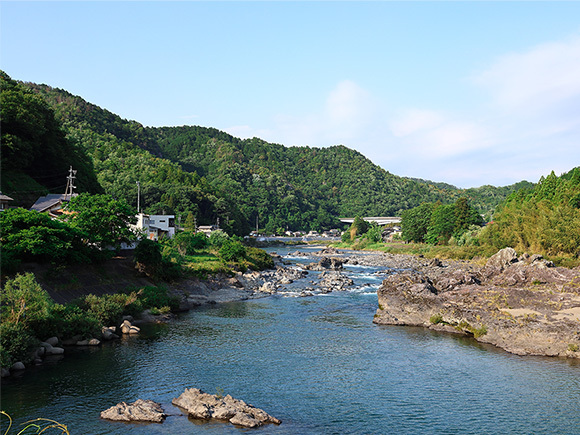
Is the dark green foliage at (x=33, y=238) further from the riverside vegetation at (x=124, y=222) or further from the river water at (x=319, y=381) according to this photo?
the river water at (x=319, y=381)

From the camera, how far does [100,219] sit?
50.0m

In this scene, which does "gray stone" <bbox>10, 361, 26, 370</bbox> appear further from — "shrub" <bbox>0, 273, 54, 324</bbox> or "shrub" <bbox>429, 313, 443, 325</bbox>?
"shrub" <bbox>429, 313, 443, 325</bbox>

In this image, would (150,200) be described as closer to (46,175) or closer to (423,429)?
(46,175)

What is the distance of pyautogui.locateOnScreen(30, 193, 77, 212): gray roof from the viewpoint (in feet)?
212

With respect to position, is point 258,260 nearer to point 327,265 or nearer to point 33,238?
point 327,265

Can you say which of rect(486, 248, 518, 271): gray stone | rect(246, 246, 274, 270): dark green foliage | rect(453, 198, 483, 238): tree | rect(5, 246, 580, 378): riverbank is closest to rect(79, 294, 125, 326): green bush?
rect(5, 246, 580, 378): riverbank

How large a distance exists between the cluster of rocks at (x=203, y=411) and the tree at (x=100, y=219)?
2969 centimetres

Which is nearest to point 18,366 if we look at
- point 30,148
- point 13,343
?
point 13,343

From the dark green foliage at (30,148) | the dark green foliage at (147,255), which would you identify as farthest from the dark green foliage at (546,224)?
the dark green foliage at (30,148)

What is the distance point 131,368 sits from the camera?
3088cm

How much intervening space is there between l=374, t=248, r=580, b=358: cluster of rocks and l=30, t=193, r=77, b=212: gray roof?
48.9 m

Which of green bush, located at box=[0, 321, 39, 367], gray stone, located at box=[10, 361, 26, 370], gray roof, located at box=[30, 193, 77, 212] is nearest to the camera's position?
green bush, located at box=[0, 321, 39, 367]

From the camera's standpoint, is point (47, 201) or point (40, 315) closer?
point (40, 315)

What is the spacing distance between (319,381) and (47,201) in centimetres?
5576
